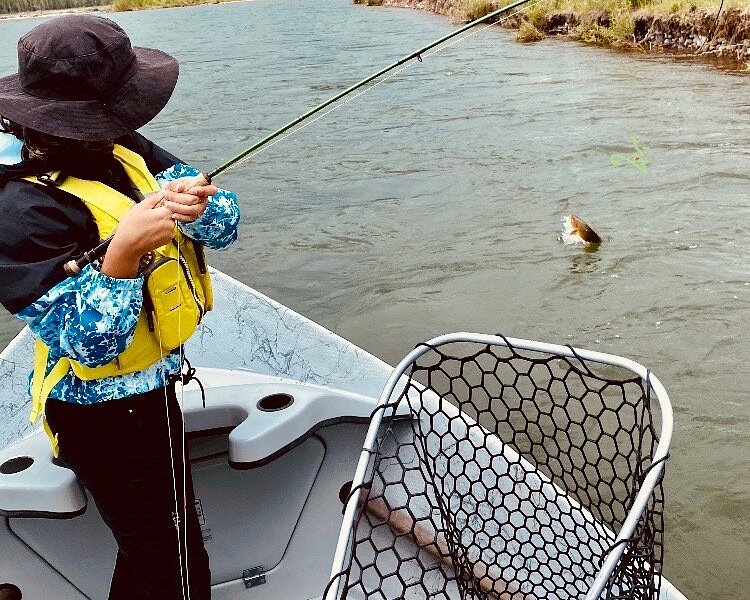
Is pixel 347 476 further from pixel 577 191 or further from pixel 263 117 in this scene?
pixel 263 117

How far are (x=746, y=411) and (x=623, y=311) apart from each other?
140cm

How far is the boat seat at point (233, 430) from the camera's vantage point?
215 cm

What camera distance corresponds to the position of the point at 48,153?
1667 mm

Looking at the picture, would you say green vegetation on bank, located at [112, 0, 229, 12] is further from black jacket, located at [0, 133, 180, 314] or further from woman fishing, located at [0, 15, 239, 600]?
black jacket, located at [0, 133, 180, 314]

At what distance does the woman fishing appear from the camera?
1555 millimetres

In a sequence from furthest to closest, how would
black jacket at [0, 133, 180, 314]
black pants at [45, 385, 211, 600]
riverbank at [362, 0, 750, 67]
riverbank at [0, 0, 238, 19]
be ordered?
riverbank at [0, 0, 238, 19]
riverbank at [362, 0, 750, 67]
black pants at [45, 385, 211, 600]
black jacket at [0, 133, 180, 314]

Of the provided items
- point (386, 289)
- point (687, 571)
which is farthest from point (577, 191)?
point (687, 571)

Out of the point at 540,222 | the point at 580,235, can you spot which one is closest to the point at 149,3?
the point at 540,222

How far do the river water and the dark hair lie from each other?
2.69 metres

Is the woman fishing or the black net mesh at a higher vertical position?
the woman fishing

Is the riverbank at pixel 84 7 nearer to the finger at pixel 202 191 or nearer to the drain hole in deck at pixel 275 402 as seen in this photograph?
the drain hole in deck at pixel 275 402

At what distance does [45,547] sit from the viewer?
2.47 metres

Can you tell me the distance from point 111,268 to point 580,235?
545 centimetres

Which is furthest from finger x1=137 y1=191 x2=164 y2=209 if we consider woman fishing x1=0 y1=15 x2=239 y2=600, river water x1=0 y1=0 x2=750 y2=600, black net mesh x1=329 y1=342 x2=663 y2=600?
river water x1=0 y1=0 x2=750 y2=600
